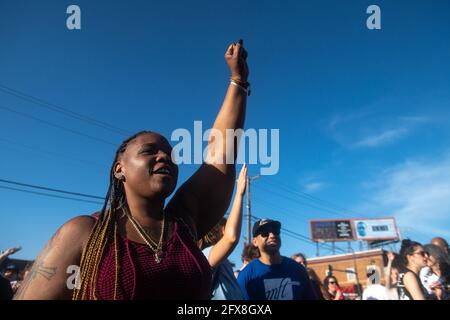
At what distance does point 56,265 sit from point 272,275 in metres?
3.09

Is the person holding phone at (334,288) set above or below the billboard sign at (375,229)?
below

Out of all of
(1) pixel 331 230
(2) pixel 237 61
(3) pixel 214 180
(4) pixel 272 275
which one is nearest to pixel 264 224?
(4) pixel 272 275

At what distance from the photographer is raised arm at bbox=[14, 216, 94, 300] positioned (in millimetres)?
1275

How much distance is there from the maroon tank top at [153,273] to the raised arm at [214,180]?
261 mm

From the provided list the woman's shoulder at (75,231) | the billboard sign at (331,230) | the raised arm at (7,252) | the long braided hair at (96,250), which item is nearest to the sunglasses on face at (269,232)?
the long braided hair at (96,250)

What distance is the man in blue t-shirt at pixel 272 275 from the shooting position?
12.6 feet

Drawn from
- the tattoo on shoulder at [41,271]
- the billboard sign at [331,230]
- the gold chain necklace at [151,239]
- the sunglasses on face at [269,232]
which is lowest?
the tattoo on shoulder at [41,271]

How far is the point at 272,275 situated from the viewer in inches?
155

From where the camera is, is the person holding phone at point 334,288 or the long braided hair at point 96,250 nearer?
the long braided hair at point 96,250

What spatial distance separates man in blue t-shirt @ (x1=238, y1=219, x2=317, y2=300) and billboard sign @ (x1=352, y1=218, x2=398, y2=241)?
45.9m

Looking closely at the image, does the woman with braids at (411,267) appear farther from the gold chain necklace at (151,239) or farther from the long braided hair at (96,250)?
the long braided hair at (96,250)

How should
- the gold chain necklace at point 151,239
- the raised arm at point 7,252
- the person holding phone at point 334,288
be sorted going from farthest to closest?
the person holding phone at point 334,288 < the raised arm at point 7,252 < the gold chain necklace at point 151,239

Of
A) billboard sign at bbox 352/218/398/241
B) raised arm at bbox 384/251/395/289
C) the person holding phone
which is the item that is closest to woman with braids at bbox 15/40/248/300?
raised arm at bbox 384/251/395/289
